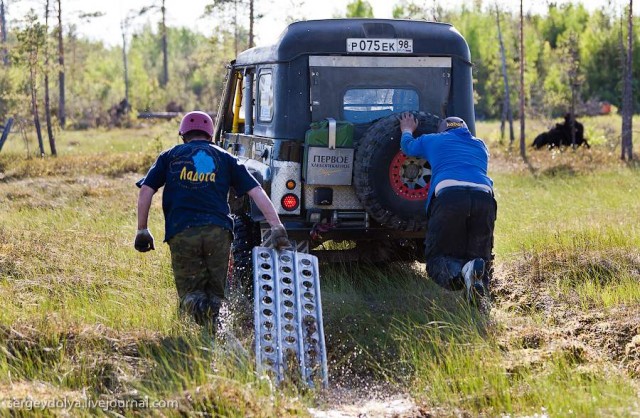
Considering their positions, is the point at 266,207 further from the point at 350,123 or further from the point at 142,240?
the point at 350,123

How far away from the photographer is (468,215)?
7359 millimetres

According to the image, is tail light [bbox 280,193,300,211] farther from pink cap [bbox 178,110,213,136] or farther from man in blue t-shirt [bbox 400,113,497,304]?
pink cap [bbox 178,110,213,136]

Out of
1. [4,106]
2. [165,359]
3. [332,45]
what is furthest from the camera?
[4,106]

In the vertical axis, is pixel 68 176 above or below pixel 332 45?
below

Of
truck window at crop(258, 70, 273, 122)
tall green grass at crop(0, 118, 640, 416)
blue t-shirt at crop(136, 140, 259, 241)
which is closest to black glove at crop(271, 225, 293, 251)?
blue t-shirt at crop(136, 140, 259, 241)

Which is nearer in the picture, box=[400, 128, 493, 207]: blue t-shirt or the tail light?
box=[400, 128, 493, 207]: blue t-shirt

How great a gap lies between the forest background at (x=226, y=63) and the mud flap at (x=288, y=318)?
1517 cm

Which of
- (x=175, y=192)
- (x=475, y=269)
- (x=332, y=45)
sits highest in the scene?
(x=332, y=45)

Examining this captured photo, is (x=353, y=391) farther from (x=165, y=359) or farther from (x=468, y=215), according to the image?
(x=468, y=215)

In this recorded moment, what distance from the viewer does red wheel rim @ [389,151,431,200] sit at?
7.94 metres

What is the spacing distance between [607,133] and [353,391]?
25836mm

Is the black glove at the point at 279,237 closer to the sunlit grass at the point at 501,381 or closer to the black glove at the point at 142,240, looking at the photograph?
the black glove at the point at 142,240

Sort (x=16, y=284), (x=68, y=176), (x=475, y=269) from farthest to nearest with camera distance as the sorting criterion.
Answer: (x=68, y=176), (x=16, y=284), (x=475, y=269)

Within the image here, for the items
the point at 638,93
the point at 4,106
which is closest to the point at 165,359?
the point at 4,106
